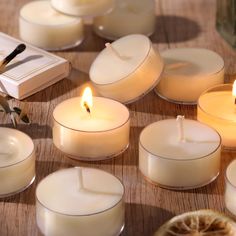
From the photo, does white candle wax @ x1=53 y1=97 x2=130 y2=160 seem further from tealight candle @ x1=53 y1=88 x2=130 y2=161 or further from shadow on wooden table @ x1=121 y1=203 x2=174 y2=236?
shadow on wooden table @ x1=121 y1=203 x2=174 y2=236

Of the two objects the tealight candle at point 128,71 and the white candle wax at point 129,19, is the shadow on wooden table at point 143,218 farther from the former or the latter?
the white candle wax at point 129,19

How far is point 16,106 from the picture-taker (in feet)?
4.16

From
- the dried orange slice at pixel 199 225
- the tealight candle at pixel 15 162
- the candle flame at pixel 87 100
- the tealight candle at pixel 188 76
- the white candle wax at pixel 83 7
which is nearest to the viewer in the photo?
the dried orange slice at pixel 199 225

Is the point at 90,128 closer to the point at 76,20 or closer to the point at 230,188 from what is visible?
the point at 230,188

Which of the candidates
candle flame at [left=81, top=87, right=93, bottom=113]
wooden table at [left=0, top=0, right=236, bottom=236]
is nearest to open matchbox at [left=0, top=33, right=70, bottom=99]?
wooden table at [left=0, top=0, right=236, bottom=236]

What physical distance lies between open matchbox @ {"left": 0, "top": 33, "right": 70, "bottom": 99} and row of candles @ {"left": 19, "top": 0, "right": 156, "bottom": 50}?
0.07 metres

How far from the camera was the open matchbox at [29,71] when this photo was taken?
1.27m

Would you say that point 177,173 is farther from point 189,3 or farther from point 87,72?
point 189,3

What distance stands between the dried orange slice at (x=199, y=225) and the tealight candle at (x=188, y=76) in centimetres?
35

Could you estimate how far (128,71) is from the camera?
49.1 inches

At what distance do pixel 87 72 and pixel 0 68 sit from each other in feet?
0.56

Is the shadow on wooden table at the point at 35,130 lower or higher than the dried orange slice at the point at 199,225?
Result: lower

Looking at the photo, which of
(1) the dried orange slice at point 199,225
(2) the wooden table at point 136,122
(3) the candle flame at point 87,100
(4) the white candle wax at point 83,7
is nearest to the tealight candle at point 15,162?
(2) the wooden table at point 136,122

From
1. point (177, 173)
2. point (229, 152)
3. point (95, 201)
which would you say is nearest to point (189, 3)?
point (229, 152)
